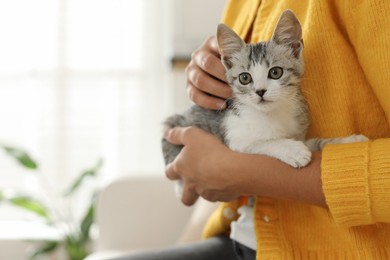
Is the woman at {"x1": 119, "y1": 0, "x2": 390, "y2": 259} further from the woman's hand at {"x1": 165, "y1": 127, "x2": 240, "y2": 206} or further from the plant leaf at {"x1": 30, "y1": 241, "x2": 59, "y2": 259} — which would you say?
the plant leaf at {"x1": 30, "y1": 241, "x2": 59, "y2": 259}

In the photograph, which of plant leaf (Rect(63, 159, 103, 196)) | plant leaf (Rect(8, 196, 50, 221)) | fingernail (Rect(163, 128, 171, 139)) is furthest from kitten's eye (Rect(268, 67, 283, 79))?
plant leaf (Rect(8, 196, 50, 221))

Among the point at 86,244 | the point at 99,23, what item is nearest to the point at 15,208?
the point at 86,244

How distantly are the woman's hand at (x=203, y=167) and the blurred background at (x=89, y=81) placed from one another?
1.62 meters

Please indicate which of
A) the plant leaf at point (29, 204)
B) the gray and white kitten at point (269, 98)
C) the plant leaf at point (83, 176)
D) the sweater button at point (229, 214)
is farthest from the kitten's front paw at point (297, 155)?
the plant leaf at point (29, 204)

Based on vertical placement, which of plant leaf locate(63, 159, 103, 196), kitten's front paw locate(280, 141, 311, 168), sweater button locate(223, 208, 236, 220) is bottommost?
plant leaf locate(63, 159, 103, 196)

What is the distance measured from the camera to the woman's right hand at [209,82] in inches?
41.1

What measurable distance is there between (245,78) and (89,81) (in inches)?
74.5

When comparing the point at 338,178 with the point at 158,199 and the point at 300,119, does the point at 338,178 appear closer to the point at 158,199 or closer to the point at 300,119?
Result: the point at 300,119

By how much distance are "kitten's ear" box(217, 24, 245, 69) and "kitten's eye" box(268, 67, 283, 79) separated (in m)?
0.08

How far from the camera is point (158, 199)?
1944mm

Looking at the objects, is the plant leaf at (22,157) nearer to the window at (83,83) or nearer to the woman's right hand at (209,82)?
the window at (83,83)

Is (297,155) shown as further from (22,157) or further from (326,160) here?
(22,157)

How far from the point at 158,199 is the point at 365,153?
120 cm

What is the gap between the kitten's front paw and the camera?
2.86 ft
